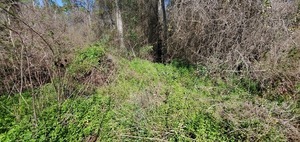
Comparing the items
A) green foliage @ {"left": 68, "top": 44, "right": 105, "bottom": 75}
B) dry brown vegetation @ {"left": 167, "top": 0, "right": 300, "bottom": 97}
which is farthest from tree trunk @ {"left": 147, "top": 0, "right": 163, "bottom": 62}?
green foliage @ {"left": 68, "top": 44, "right": 105, "bottom": 75}

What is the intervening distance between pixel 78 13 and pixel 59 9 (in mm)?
2128

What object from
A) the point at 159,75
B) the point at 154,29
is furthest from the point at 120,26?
the point at 159,75

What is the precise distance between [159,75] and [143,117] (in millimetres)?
2471

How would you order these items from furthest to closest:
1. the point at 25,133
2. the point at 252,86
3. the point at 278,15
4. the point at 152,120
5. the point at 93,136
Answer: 1. the point at 278,15
2. the point at 252,86
3. the point at 152,120
4. the point at 93,136
5. the point at 25,133

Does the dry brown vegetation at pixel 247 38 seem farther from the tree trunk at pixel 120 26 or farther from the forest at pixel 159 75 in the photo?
the tree trunk at pixel 120 26

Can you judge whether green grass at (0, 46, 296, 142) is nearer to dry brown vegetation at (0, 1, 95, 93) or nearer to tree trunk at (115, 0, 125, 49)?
dry brown vegetation at (0, 1, 95, 93)

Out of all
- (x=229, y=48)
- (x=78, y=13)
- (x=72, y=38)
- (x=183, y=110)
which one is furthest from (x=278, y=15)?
(x=78, y=13)

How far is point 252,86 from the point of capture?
14.9 ft

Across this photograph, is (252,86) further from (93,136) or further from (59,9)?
(59,9)

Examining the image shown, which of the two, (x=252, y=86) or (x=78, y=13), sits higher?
(x=78, y=13)

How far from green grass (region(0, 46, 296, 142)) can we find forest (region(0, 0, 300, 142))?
2 centimetres

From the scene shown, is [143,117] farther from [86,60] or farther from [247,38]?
[247,38]

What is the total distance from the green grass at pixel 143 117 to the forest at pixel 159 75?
16 millimetres

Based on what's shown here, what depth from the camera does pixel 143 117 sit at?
2.98 meters
